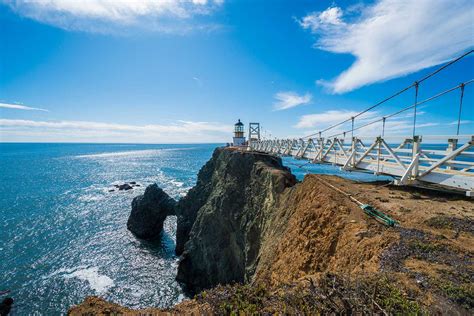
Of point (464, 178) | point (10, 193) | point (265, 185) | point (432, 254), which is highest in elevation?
point (464, 178)

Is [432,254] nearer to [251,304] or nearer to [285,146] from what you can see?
[251,304]

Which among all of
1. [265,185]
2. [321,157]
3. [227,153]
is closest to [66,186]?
[227,153]

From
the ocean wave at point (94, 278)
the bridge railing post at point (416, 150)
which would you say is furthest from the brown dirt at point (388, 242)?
the ocean wave at point (94, 278)

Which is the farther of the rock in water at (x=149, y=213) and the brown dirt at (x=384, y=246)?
the rock in water at (x=149, y=213)

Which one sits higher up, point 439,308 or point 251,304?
point 439,308

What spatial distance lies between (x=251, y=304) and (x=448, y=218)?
23.8 feet

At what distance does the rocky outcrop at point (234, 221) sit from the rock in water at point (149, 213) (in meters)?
12.0

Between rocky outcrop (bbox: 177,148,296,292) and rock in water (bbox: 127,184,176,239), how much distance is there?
12.0 m

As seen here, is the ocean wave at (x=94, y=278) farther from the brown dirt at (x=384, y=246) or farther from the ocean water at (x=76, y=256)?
the brown dirt at (x=384, y=246)

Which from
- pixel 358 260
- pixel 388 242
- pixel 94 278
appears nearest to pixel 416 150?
pixel 388 242

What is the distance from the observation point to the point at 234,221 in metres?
25.8

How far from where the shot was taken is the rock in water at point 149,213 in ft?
121

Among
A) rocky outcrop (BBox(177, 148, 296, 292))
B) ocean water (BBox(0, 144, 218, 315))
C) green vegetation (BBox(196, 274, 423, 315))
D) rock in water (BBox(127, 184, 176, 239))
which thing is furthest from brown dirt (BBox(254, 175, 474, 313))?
rock in water (BBox(127, 184, 176, 239))

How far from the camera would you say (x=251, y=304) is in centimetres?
479
